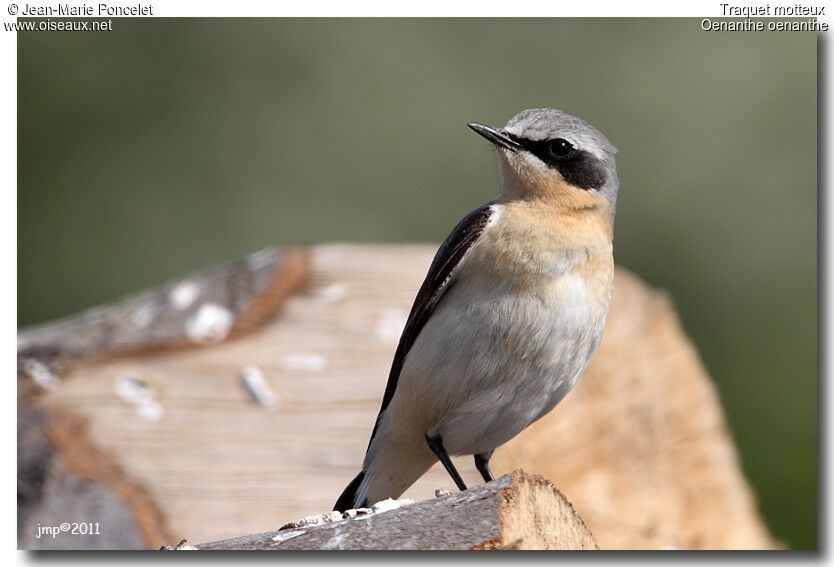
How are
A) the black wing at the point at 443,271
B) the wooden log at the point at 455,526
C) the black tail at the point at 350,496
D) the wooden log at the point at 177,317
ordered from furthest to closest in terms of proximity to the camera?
the wooden log at the point at 177,317 → the black tail at the point at 350,496 → the black wing at the point at 443,271 → the wooden log at the point at 455,526

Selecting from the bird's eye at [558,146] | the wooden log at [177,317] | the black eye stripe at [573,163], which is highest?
the bird's eye at [558,146]

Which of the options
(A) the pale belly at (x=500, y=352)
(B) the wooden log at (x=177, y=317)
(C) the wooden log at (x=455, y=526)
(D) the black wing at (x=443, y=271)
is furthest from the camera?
(B) the wooden log at (x=177, y=317)

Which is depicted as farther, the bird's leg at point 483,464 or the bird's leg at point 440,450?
the bird's leg at point 483,464

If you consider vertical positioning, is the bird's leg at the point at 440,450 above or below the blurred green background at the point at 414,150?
below

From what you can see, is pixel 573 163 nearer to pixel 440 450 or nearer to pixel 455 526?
pixel 440 450

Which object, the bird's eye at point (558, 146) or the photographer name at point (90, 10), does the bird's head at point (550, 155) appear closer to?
the bird's eye at point (558, 146)

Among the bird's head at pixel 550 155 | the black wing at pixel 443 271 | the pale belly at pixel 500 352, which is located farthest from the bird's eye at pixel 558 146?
the pale belly at pixel 500 352

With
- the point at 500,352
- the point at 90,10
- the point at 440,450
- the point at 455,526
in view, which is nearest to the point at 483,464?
the point at 440,450

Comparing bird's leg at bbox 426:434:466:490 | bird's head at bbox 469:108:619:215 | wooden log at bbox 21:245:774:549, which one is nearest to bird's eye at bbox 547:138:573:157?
bird's head at bbox 469:108:619:215

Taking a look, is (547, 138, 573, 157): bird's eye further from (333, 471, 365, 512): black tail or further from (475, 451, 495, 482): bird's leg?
(333, 471, 365, 512): black tail
